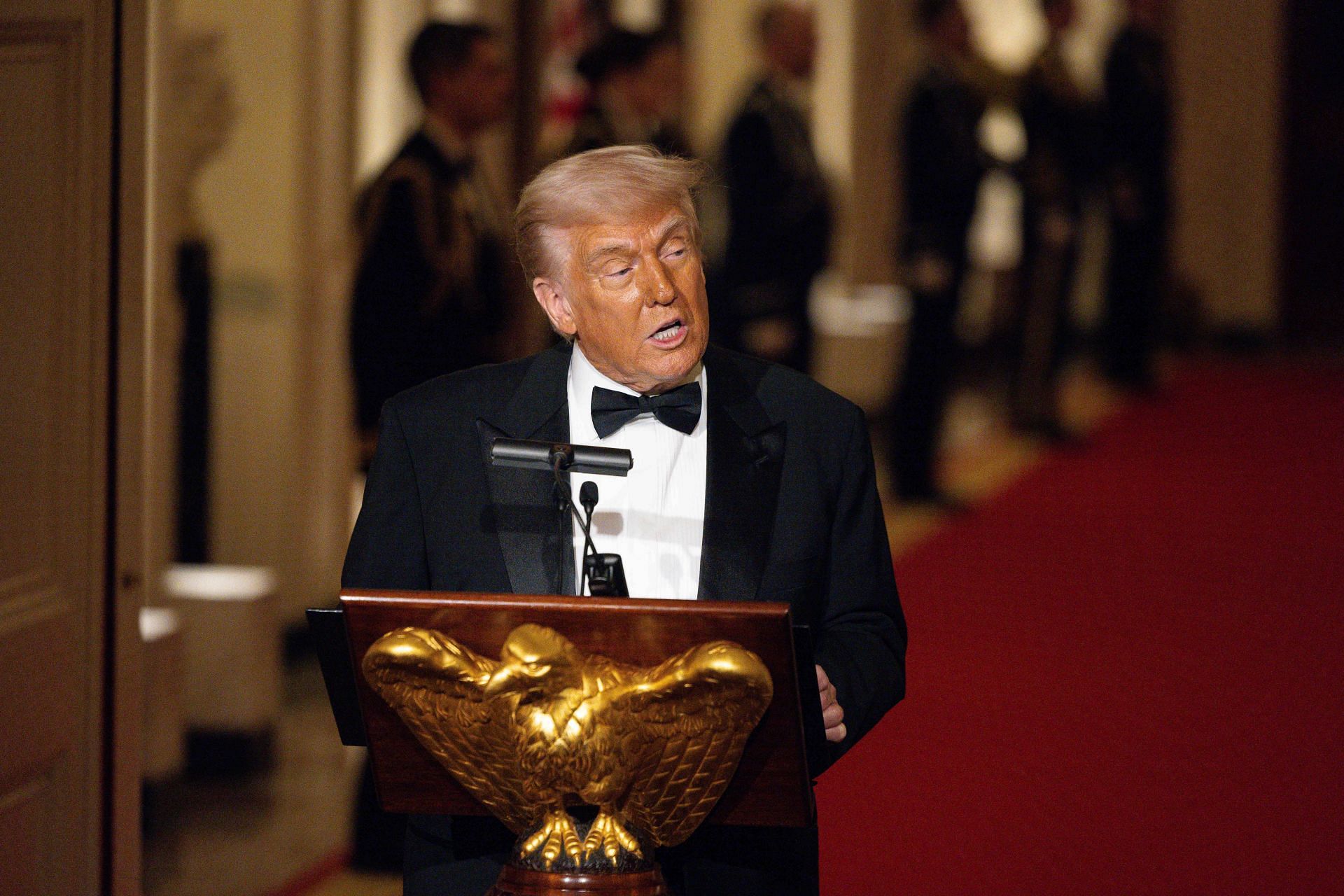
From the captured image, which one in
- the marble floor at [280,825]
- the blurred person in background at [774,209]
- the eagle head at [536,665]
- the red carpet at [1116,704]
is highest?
the blurred person in background at [774,209]

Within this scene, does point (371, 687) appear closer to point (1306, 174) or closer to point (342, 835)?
point (342, 835)

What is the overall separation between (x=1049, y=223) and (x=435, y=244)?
5926 millimetres

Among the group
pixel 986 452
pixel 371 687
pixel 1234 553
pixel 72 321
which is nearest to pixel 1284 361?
pixel 986 452

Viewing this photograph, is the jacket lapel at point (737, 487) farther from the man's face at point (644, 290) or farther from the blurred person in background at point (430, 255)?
the blurred person in background at point (430, 255)

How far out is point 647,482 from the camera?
7.09 feet

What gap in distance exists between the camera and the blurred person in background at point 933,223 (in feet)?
25.4

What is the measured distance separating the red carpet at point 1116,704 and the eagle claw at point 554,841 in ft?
7.88

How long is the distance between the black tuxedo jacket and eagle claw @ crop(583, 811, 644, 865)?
34 cm

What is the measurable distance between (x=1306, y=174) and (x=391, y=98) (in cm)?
1040

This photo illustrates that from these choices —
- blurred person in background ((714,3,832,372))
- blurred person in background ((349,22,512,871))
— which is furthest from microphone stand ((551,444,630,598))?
blurred person in background ((714,3,832,372))

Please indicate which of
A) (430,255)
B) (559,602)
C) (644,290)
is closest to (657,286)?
(644,290)

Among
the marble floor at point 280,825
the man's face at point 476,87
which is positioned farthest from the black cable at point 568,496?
the man's face at point 476,87

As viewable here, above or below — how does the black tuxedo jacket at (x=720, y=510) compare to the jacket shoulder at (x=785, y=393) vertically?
below

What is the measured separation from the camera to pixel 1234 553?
728 cm
